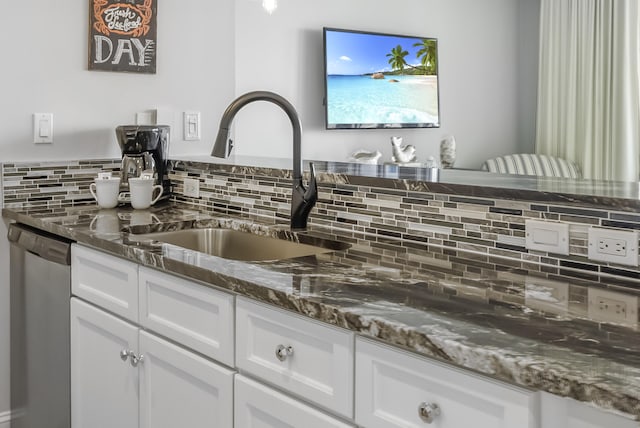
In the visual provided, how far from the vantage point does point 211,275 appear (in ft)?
5.03

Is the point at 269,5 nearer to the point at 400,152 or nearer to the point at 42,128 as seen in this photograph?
the point at 400,152

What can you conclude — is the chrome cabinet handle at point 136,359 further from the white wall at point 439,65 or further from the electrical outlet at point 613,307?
the white wall at point 439,65

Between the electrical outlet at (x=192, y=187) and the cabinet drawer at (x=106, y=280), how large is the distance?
25.3 inches

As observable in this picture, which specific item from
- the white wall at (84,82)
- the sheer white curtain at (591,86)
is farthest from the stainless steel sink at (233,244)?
the sheer white curtain at (591,86)

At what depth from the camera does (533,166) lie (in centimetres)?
516

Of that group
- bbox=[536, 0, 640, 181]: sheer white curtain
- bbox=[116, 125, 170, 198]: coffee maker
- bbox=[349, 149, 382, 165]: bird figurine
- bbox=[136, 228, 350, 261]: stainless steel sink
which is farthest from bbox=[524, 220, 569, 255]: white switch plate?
bbox=[536, 0, 640, 181]: sheer white curtain

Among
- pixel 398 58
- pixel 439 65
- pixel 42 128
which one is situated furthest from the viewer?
pixel 439 65

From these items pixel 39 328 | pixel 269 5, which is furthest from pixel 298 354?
pixel 269 5

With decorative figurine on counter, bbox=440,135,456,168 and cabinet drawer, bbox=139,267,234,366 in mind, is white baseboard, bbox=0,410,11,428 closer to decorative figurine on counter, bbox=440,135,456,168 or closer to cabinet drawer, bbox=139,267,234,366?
cabinet drawer, bbox=139,267,234,366

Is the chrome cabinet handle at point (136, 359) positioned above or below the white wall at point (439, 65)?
below

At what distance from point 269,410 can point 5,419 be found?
1.66 meters

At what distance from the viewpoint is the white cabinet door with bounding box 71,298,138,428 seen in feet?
6.31

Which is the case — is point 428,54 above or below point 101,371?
above

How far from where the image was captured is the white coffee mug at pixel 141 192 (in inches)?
104
